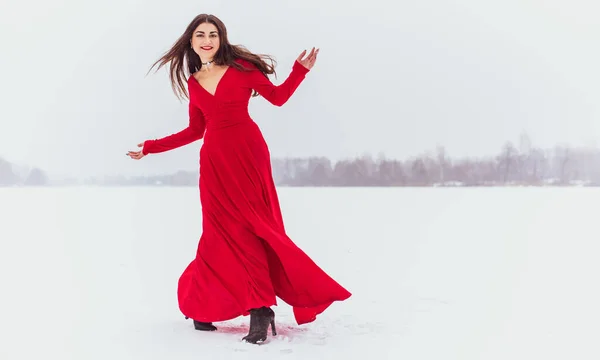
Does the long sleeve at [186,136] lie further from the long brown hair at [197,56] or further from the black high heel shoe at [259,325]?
the black high heel shoe at [259,325]

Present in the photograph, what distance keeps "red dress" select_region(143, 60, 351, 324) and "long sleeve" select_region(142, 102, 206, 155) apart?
13 cm

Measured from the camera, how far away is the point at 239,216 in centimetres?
291

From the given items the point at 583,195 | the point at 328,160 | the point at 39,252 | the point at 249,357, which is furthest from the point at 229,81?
the point at 583,195

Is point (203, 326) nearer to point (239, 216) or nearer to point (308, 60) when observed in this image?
point (239, 216)

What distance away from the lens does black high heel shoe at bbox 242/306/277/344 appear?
2.79m

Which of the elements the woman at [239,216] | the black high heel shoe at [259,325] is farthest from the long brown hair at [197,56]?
the black high heel shoe at [259,325]

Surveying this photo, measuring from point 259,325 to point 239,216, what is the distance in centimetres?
47

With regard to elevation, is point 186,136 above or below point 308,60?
below

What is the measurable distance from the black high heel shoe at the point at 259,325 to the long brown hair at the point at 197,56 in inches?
39.5

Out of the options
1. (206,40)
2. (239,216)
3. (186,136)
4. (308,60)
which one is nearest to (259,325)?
(239,216)

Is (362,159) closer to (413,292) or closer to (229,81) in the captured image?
(413,292)

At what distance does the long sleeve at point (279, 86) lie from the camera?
296 centimetres

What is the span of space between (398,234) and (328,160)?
3.27m

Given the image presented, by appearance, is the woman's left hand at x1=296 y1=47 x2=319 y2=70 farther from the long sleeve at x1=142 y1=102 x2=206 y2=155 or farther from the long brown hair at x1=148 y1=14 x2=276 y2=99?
the long sleeve at x1=142 y1=102 x2=206 y2=155
